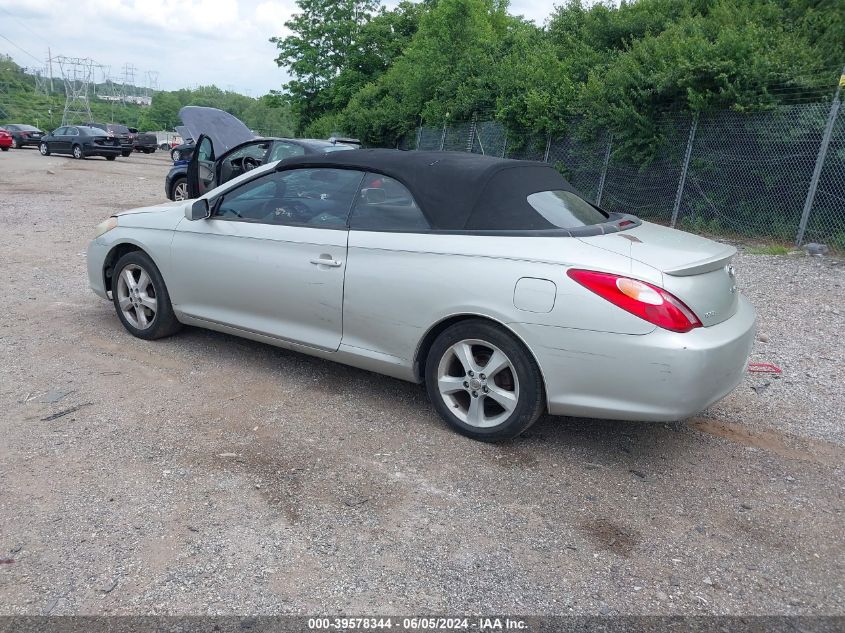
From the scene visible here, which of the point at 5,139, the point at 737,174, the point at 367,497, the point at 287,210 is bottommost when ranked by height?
the point at 5,139

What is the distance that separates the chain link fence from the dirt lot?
6.50 m

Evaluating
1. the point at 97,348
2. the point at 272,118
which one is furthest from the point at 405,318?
the point at 272,118

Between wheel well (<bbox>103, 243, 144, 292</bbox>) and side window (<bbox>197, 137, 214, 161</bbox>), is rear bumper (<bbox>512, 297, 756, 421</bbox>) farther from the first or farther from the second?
side window (<bbox>197, 137, 214, 161</bbox>)

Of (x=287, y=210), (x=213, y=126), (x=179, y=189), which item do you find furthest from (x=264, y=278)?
(x=179, y=189)

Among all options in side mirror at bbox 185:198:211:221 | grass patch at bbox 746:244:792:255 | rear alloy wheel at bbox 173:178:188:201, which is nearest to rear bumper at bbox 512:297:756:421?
side mirror at bbox 185:198:211:221

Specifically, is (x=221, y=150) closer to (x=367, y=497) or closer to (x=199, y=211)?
(x=199, y=211)

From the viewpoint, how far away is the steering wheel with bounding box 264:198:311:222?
4641 mm

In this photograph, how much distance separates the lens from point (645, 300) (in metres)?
3.39

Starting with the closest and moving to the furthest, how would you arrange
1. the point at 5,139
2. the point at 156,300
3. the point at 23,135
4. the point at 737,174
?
the point at 156,300, the point at 737,174, the point at 5,139, the point at 23,135

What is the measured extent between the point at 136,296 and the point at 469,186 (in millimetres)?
2895

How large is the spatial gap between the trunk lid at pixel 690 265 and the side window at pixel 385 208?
1.04m

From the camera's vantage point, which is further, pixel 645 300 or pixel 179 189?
pixel 179 189

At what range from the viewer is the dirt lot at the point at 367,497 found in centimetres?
270

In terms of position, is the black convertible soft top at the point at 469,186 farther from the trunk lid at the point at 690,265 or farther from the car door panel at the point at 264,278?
the car door panel at the point at 264,278
